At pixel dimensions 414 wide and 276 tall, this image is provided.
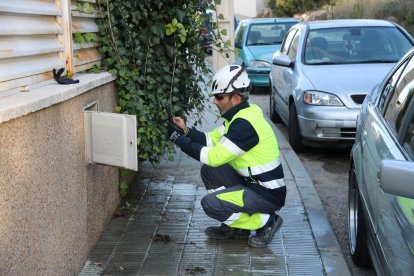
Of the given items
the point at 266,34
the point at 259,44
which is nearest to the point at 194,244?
the point at 259,44

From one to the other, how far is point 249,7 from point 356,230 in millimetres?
39881

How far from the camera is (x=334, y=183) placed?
735 centimetres

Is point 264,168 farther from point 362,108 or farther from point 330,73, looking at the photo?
point 330,73

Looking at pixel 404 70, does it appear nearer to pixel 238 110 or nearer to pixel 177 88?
pixel 238 110

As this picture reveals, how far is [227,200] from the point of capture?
5020 millimetres

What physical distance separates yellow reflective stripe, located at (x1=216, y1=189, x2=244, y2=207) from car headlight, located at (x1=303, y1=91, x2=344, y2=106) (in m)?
3.30

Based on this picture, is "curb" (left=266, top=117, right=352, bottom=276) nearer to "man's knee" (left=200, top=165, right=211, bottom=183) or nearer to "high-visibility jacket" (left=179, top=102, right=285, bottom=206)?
"high-visibility jacket" (left=179, top=102, right=285, bottom=206)

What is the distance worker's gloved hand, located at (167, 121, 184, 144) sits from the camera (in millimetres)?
4918

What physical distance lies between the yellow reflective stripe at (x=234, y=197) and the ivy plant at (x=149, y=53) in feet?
3.35

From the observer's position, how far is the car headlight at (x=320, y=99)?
7953 mm

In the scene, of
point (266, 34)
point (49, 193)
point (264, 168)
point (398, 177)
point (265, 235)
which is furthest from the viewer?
point (266, 34)

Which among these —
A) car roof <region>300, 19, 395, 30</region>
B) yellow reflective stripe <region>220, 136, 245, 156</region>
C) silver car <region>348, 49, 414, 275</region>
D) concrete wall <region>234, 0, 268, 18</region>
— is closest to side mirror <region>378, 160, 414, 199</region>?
silver car <region>348, 49, 414, 275</region>

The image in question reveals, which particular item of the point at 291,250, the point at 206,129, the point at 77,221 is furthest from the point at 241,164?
the point at 206,129

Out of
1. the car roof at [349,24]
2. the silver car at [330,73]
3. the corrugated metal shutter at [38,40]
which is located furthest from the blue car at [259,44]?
the corrugated metal shutter at [38,40]
